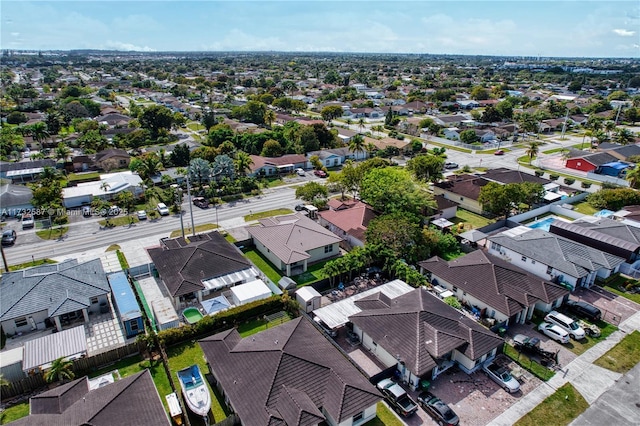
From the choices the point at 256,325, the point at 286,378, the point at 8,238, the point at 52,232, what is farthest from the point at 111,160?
the point at 286,378

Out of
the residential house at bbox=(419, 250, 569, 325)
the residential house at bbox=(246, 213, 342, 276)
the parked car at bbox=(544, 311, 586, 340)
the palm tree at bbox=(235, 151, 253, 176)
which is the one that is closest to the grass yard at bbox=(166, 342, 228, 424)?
the residential house at bbox=(246, 213, 342, 276)

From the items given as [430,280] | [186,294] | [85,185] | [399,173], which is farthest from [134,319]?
[85,185]

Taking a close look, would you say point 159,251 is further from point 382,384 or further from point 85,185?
point 85,185

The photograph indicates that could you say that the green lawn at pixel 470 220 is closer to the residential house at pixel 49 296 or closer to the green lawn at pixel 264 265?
the green lawn at pixel 264 265

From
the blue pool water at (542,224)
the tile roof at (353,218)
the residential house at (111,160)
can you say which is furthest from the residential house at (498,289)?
the residential house at (111,160)

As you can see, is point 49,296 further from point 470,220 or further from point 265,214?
point 470,220

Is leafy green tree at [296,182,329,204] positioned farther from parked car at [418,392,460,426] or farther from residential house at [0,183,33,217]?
residential house at [0,183,33,217]
